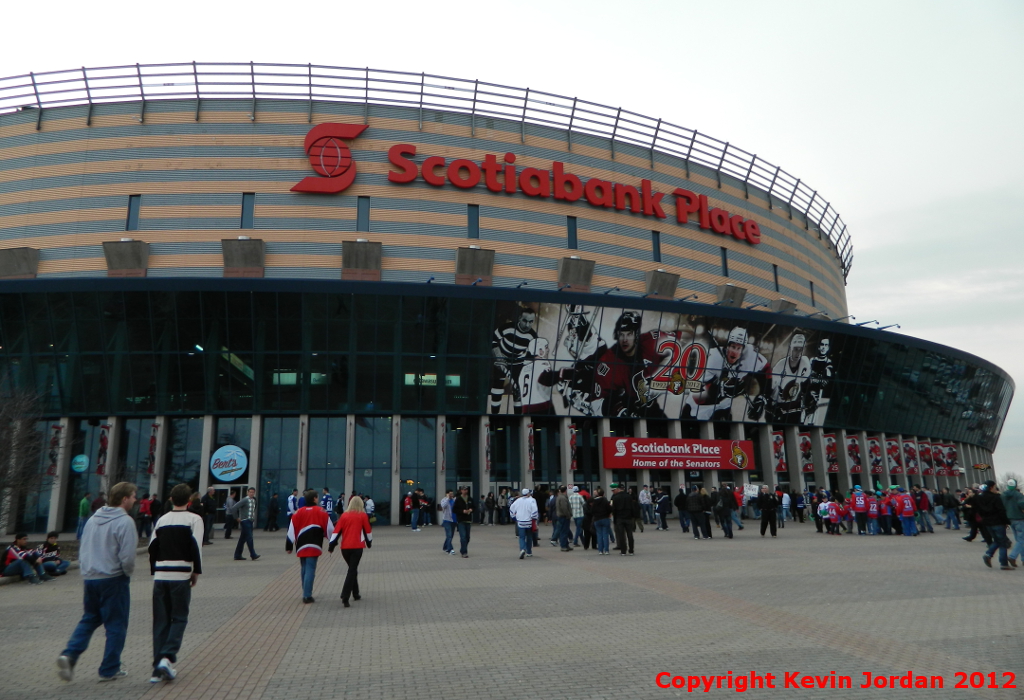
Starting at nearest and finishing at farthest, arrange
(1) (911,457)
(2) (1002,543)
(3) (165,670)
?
1. (3) (165,670)
2. (2) (1002,543)
3. (1) (911,457)

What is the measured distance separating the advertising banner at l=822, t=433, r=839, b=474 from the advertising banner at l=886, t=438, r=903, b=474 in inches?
185

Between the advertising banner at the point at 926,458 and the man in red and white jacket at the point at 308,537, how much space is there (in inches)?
2135

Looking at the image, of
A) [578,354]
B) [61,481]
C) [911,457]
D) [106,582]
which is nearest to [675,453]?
[578,354]

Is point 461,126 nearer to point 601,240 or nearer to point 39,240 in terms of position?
point 601,240

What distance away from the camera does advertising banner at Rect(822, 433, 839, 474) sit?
46.7 m

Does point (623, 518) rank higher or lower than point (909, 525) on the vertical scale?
higher

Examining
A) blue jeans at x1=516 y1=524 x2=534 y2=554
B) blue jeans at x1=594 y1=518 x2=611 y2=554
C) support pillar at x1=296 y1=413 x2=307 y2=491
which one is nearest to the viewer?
blue jeans at x1=516 y1=524 x2=534 y2=554

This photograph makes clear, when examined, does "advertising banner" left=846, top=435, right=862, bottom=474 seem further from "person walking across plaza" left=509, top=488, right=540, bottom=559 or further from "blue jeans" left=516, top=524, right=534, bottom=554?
"blue jeans" left=516, top=524, right=534, bottom=554

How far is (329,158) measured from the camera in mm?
37094

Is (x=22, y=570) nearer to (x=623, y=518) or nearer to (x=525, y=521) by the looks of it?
(x=525, y=521)

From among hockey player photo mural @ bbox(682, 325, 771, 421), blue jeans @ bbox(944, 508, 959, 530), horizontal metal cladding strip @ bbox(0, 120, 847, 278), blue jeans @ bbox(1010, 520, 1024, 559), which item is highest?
horizontal metal cladding strip @ bbox(0, 120, 847, 278)

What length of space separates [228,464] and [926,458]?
49.8 meters

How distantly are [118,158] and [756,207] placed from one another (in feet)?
129

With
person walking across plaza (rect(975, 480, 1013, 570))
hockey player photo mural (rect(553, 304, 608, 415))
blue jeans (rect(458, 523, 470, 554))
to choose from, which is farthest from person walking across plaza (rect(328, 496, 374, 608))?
hockey player photo mural (rect(553, 304, 608, 415))
